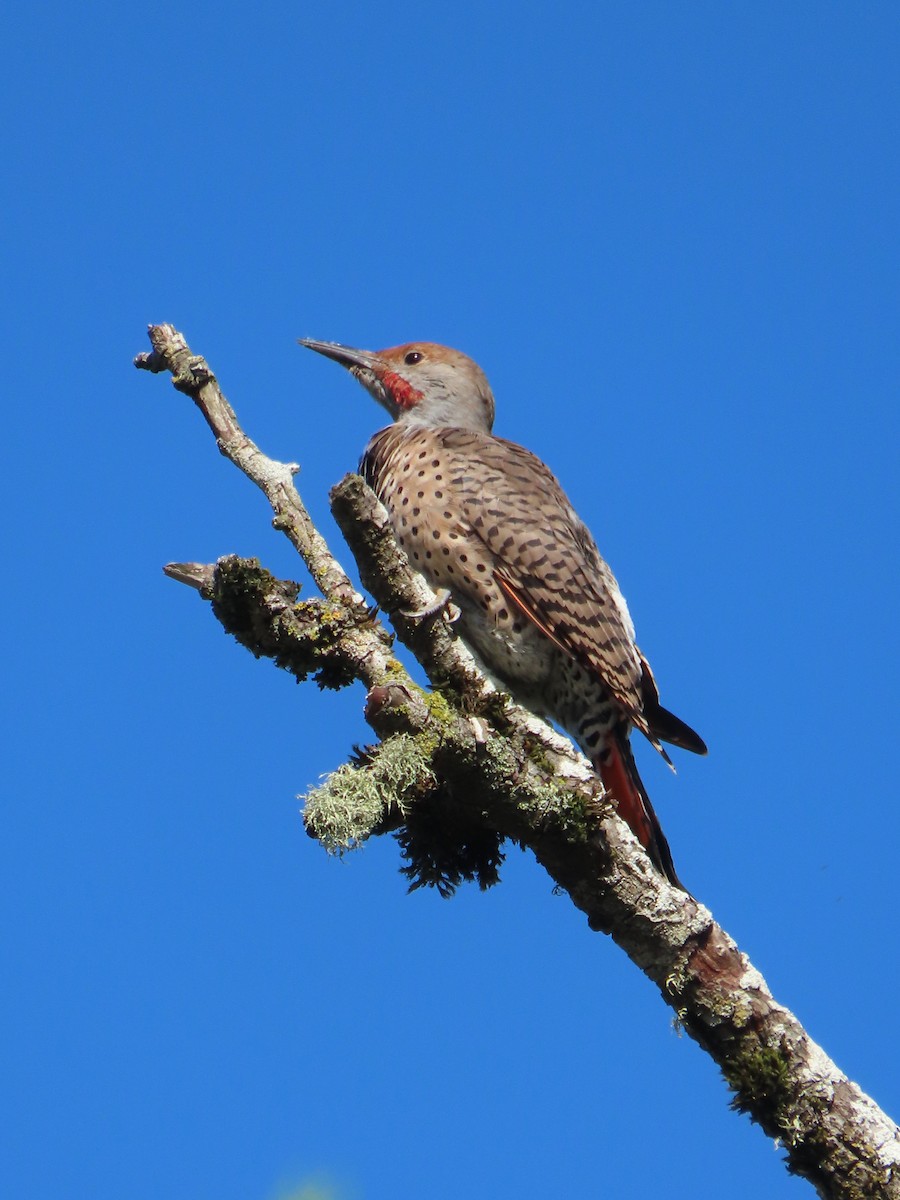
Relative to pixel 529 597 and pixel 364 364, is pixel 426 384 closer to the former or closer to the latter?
pixel 364 364

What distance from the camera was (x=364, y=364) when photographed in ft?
25.5

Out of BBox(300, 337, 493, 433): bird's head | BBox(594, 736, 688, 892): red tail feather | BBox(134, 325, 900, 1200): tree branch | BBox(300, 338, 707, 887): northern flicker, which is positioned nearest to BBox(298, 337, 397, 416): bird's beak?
BBox(300, 337, 493, 433): bird's head

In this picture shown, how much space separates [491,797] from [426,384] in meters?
4.18

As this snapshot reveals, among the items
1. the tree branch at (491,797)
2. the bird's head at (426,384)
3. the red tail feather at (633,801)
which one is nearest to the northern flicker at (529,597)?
the red tail feather at (633,801)

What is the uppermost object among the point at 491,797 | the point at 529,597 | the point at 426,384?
the point at 426,384

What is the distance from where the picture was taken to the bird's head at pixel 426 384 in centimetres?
738

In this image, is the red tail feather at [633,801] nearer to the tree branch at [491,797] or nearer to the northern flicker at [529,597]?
the northern flicker at [529,597]

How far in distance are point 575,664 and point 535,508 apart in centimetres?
78

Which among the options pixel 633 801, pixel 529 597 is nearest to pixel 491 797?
pixel 633 801

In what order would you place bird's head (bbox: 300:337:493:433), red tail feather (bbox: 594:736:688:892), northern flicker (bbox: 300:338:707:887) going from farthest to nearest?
bird's head (bbox: 300:337:493:433)
northern flicker (bbox: 300:338:707:887)
red tail feather (bbox: 594:736:688:892)

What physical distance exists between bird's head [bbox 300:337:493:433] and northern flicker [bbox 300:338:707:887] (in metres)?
0.91

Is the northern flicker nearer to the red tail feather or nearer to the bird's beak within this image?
the red tail feather

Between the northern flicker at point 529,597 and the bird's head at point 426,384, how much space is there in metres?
0.91

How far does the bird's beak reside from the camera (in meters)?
7.68
